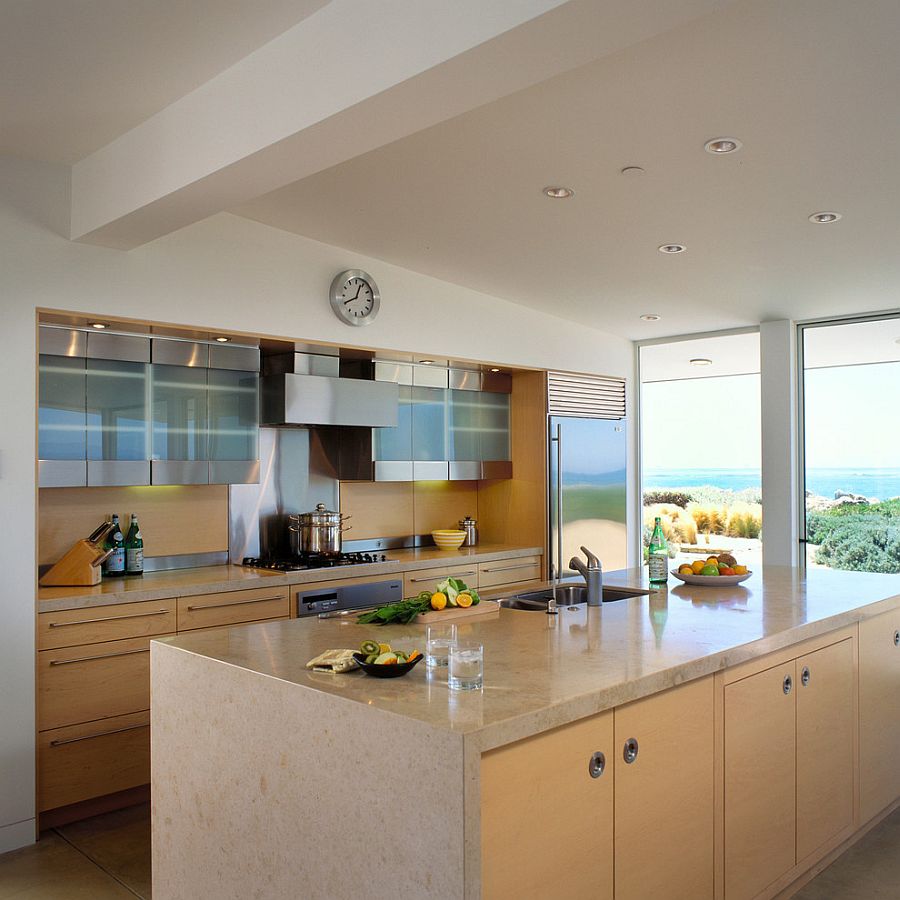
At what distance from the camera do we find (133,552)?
453 centimetres

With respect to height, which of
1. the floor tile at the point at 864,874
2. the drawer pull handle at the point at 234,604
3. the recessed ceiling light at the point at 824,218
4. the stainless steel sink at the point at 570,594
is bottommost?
the floor tile at the point at 864,874

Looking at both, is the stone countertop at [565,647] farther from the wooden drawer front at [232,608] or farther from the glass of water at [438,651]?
the wooden drawer front at [232,608]

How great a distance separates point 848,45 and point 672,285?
2915mm

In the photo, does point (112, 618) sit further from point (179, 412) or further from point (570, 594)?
point (570, 594)

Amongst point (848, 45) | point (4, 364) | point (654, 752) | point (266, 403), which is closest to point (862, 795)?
point (654, 752)

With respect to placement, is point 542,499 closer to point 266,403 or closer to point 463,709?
point 266,403

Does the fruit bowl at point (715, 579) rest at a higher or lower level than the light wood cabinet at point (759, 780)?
higher

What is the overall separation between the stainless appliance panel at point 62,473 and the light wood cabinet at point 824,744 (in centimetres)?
319

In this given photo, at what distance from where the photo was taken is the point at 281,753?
2.25 m

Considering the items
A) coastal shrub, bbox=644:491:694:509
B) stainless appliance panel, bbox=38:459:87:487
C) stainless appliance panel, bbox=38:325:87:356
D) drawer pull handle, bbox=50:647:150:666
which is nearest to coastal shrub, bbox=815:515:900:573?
coastal shrub, bbox=644:491:694:509

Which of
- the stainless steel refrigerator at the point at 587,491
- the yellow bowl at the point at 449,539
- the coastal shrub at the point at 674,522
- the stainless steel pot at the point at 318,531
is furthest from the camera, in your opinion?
the coastal shrub at the point at 674,522

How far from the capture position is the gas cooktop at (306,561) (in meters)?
4.77

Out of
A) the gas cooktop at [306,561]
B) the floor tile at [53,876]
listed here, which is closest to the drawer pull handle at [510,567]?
the gas cooktop at [306,561]

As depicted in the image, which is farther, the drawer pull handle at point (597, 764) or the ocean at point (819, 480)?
the ocean at point (819, 480)
